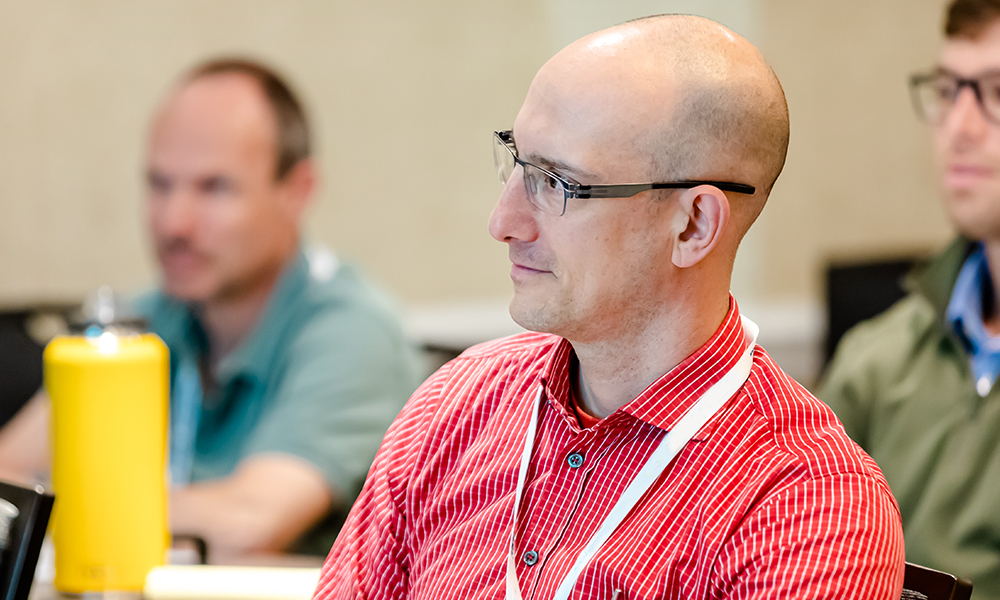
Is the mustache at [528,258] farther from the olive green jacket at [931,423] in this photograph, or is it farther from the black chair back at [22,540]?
the olive green jacket at [931,423]

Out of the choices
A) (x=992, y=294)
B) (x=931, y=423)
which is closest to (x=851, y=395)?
(x=931, y=423)

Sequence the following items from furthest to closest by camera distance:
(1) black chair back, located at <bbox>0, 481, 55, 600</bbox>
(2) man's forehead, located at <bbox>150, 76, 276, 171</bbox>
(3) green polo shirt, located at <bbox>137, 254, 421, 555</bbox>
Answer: (2) man's forehead, located at <bbox>150, 76, 276, 171</bbox> → (3) green polo shirt, located at <bbox>137, 254, 421, 555</bbox> → (1) black chair back, located at <bbox>0, 481, 55, 600</bbox>

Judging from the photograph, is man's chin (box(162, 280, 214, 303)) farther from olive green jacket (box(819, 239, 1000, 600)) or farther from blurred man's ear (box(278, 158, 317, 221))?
A: olive green jacket (box(819, 239, 1000, 600))

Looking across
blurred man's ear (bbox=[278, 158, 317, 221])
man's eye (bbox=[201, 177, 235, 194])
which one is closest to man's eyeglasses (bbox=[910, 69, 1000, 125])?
blurred man's ear (bbox=[278, 158, 317, 221])

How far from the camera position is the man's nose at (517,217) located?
954 millimetres

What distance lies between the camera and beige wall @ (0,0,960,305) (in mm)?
2896

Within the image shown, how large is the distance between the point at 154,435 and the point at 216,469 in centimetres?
87

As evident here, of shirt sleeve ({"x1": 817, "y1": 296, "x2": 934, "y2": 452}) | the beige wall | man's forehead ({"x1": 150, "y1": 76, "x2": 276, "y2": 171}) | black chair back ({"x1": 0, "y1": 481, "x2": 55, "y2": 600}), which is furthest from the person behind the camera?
the beige wall

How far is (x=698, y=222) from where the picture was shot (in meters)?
0.93

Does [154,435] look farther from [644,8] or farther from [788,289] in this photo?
[788,289]

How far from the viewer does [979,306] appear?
1.72 meters

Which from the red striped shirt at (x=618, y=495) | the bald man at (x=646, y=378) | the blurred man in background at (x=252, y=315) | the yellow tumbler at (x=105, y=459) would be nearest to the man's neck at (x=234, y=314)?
the blurred man in background at (x=252, y=315)

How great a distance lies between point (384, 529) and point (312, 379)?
896mm

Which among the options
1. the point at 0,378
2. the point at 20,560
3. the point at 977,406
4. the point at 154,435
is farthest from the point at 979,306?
the point at 0,378
